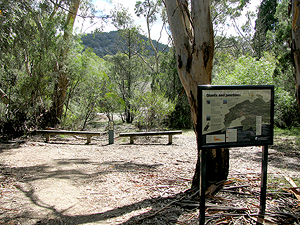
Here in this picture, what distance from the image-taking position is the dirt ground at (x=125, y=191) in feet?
9.17

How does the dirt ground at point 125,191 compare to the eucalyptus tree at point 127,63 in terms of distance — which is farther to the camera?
the eucalyptus tree at point 127,63

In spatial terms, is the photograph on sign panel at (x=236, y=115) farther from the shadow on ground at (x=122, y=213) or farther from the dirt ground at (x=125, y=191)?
the shadow on ground at (x=122, y=213)

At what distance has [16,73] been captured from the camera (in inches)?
350

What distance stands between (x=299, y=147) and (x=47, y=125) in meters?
9.71

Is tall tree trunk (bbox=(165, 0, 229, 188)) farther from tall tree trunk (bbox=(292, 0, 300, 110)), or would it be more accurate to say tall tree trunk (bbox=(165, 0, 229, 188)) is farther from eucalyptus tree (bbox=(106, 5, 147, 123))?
eucalyptus tree (bbox=(106, 5, 147, 123))

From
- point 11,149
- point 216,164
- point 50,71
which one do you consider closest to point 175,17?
point 216,164

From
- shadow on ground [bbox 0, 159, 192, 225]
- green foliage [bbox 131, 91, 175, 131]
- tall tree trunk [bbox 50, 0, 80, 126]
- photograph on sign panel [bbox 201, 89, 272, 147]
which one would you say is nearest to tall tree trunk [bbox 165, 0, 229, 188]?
photograph on sign panel [bbox 201, 89, 272, 147]

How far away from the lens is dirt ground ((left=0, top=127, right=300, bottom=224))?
2794mm

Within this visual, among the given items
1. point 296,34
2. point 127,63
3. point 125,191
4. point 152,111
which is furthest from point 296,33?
point 127,63

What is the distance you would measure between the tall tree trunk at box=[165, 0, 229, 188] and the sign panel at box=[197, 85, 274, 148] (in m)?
0.77

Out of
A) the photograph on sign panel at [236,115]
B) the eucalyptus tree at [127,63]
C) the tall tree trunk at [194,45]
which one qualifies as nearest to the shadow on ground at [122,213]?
the tall tree trunk at [194,45]

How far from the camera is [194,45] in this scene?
11.2ft

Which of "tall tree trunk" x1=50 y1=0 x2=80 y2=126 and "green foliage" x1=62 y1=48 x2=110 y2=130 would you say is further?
"green foliage" x1=62 y1=48 x2=110 y2=130

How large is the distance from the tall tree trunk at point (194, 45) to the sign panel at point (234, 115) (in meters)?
0.77
